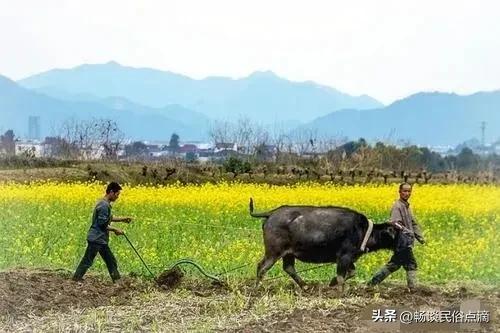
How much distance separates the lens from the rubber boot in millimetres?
9180

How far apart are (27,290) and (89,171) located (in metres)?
1.71

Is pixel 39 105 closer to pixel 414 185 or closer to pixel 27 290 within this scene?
pixel 27 290

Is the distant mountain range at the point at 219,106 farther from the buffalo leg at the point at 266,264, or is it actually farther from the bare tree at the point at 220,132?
the buffalo leg at the point at 266,264

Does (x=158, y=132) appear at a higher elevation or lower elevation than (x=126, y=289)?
higher

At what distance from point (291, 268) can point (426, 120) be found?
2.28 m

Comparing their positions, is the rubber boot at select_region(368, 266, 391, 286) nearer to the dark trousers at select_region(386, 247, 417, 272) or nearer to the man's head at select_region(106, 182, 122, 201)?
the dark trousers at select_region(386, 247, 417, 272)

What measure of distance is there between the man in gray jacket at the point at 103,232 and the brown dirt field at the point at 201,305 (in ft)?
0.61

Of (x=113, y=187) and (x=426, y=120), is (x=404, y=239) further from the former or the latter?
(x=113, y=187)

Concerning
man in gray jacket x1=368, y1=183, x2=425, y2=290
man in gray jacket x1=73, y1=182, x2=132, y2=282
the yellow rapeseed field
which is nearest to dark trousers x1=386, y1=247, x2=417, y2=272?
man in gray jacket x1=368, y1=183, x2=425, y2=290

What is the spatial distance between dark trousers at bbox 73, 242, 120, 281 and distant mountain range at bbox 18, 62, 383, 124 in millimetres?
1744

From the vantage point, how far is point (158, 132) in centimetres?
1080

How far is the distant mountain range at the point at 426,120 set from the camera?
9.94 m

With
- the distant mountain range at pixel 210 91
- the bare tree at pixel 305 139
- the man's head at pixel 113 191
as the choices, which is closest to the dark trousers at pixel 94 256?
the man's head at pixel 113 191

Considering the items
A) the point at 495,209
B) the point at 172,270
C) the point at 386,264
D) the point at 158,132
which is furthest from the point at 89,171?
the point at 495,209
